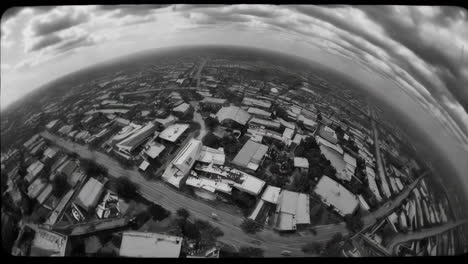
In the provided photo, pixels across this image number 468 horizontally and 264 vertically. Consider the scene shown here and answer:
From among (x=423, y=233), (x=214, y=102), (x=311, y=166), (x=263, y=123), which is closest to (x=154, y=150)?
(x=214, y=102)

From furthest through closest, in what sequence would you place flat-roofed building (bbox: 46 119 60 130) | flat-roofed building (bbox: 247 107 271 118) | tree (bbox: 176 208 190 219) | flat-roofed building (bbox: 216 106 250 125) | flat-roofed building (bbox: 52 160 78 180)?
flat-roofed building (bbox: 247 107 271 118), flat-roofed building (bbox: 216 106 250 125), flat-roofed building (bbox: 46 119 60 130), flat-roofed building (bbox: 52 160 78 180), tree (bbox: 176 208 190 219)

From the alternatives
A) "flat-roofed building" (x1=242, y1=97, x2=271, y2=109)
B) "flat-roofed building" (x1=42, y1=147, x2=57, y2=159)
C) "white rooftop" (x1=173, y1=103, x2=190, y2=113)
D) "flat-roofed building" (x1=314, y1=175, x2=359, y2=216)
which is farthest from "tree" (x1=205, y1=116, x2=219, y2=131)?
"flat-roofed building" (x1=42, y1=147, x2=57, y2=159)

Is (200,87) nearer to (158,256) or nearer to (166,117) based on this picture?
(166,117)

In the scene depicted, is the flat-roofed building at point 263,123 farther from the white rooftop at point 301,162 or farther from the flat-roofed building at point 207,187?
the flat-roofed building at point 207,187

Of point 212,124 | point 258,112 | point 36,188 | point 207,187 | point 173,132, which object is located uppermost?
point 258,112

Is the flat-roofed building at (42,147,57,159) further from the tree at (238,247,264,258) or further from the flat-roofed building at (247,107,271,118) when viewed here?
the flat-roofed building at (247,107,271,118)

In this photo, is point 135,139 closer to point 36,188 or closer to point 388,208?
point 36,188

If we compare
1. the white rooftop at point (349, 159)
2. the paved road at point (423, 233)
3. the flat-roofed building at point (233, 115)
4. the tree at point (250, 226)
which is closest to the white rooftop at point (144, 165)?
the flat-roofed building at point (233, 115)
